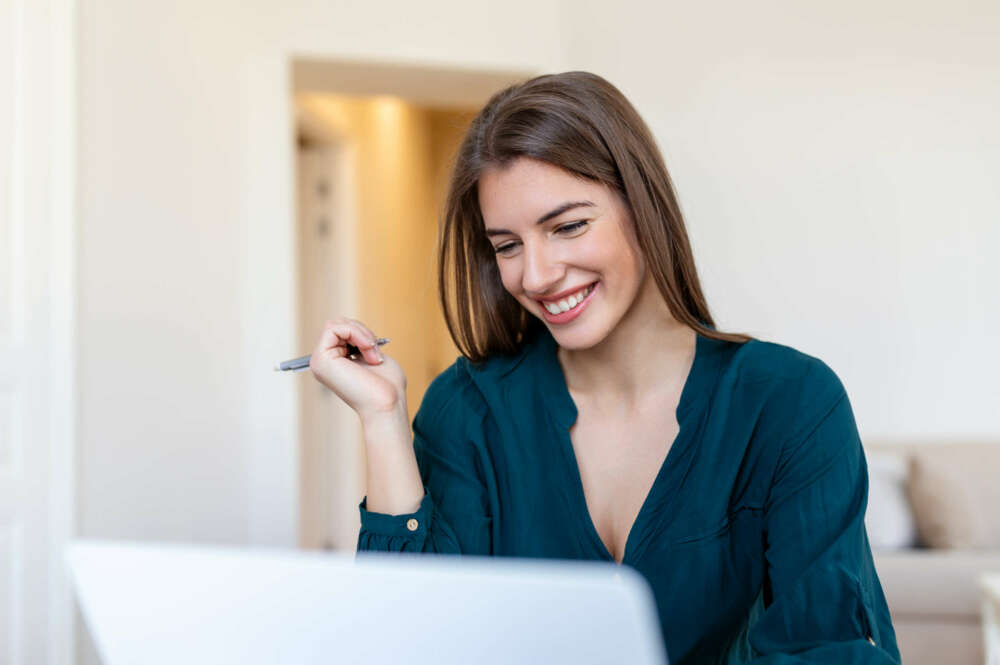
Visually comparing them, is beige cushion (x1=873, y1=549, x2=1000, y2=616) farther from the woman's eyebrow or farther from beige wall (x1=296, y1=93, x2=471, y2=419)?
beige wall (x1=296, y1=93, x2=471, y2=419)

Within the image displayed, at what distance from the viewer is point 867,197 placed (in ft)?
12.6

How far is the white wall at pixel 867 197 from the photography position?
3.81 m

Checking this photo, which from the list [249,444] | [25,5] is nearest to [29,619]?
[249,444]

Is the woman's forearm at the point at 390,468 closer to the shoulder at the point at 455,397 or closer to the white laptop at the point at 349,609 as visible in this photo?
the shoulder at the point at 455,397

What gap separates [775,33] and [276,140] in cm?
198

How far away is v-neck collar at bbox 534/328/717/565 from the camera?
116 centimetres

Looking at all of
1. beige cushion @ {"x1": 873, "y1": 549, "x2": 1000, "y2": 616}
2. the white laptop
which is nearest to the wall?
beige cushion @ {"x1": 873, "y1": 549, "x2": 1000, "y2": 616}

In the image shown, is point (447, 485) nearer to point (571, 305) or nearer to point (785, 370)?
point (571, 305)

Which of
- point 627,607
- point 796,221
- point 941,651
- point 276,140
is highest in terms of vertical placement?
point 276,140

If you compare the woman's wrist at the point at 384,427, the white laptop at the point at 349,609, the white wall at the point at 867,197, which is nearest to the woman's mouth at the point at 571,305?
the woman's wrist at the point at 384,427

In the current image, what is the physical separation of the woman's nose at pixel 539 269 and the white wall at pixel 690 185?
7.36 ft

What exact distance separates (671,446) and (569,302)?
0.21 metres

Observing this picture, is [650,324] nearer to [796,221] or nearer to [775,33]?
[796,221]

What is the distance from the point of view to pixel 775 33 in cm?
397
